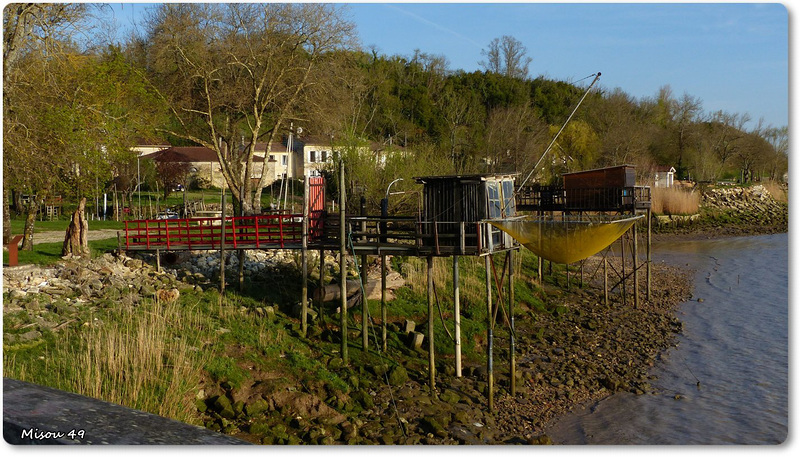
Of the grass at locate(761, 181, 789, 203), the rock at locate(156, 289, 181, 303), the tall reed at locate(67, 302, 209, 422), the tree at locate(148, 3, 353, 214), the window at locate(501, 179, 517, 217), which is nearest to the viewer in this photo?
the tall reed at locate(67, 302, 209, 422)

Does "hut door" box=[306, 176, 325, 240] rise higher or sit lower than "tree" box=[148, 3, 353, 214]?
lower

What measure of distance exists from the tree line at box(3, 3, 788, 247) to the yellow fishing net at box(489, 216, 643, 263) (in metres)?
12.5

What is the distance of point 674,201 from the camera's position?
2330 inches

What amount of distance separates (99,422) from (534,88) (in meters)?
76.9

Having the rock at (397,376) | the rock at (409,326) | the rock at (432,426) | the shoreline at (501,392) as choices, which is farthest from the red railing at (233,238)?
the rock at (432,426)

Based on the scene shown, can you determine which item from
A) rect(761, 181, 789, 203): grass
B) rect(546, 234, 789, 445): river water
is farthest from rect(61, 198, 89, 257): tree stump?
rect(761, 181, 789, 203): grass

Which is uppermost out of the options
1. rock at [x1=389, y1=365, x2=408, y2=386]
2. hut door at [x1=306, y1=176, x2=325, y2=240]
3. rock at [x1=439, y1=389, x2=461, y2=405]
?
hut door at [x1=306, y1=176, x2=325, y2=240]

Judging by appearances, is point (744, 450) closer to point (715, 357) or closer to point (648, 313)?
point (715, 357)

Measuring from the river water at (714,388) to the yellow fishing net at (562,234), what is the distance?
3.78m

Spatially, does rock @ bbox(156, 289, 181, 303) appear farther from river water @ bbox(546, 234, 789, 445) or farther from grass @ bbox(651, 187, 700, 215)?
grass @ bbox(651, 187, 700, 215)

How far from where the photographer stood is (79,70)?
21.5 meters

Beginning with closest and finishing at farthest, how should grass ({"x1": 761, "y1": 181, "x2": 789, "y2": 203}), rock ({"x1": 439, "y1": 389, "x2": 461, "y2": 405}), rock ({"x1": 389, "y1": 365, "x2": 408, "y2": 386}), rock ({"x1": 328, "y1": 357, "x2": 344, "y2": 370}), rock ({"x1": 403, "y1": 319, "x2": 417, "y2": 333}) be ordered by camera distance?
rock ({"x1": 439, "y1": 389, "x2": 461, "y2": 405}) → rock ({"x1": 389, "y1": 365, "x2": 408, "y2": 386}) → rock ({"x1": 328, "y1": 357, "x2": 344, "y2": 370}) → rock ({"x1": 403, "y1": 319, "x2": 417, "y2": 333}) → grass ({"x1": 761, "y1": 181, "x2": 789, "y2": 203})

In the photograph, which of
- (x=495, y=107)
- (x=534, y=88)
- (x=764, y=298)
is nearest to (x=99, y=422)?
(x=764, y=298)

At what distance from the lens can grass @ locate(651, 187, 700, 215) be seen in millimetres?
58406
